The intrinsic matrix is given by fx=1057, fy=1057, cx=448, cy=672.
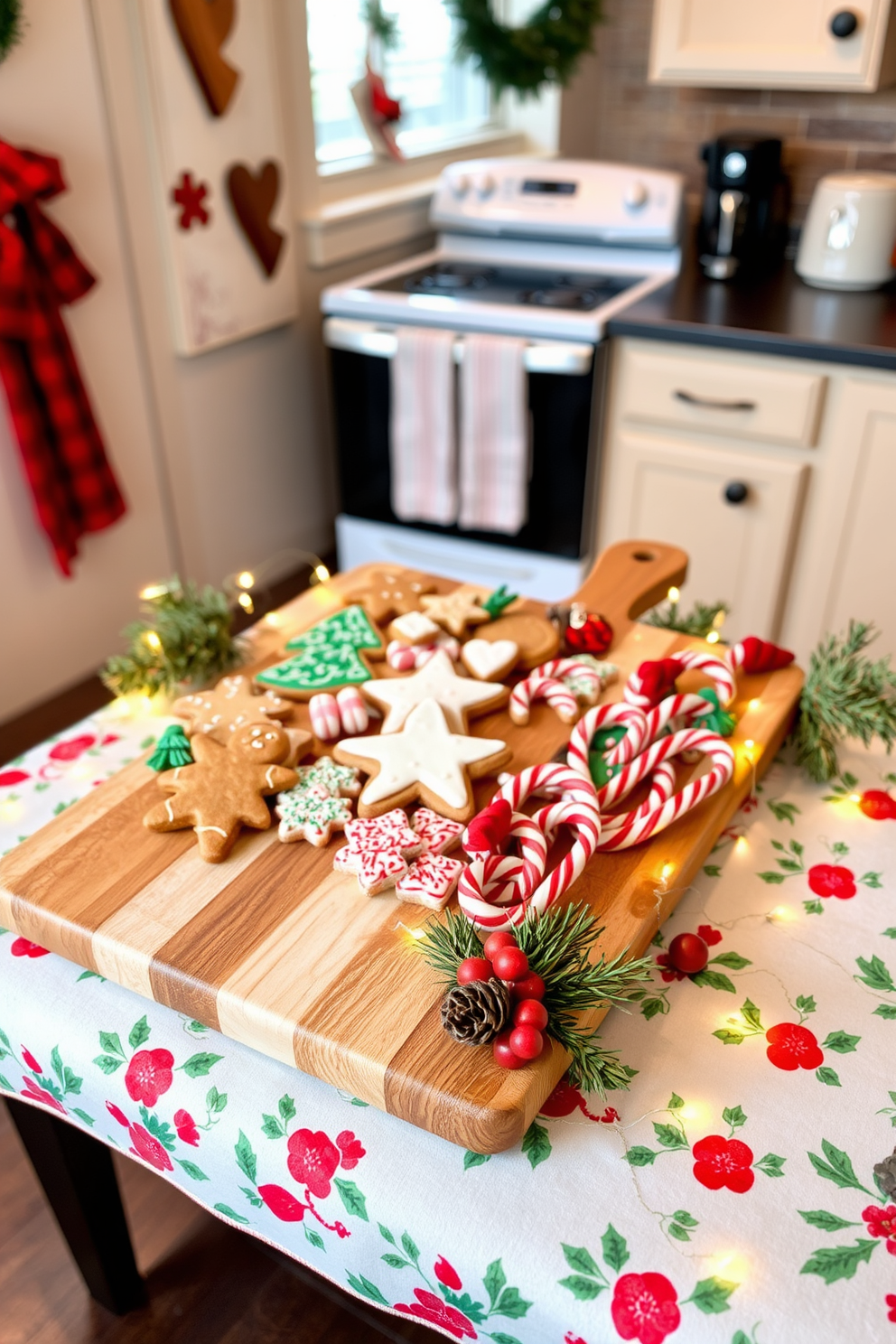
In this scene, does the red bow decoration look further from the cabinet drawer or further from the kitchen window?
the kitchen window

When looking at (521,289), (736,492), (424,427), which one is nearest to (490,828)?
(736,492)

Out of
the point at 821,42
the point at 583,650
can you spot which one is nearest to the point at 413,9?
the point at 821,42

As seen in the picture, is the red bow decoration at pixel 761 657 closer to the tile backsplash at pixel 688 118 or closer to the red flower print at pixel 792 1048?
the red flower print at pixel 792 1048

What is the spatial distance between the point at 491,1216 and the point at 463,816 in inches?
14.5

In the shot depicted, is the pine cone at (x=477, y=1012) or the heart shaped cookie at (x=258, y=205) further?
the heart shaped cookie at (x=258, y=205)

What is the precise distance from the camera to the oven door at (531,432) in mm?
2266

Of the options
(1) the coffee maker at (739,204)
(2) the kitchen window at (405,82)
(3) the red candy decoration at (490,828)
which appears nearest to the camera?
(3) the red candy decoration at (490,828)

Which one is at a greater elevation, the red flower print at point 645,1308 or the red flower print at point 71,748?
the red flower print at point 645,1308

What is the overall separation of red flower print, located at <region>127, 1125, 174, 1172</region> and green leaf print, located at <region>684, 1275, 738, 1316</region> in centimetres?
46

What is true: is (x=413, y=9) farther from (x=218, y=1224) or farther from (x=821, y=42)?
(x=218, y=1224)

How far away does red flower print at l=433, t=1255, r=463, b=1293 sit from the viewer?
0.79 meters

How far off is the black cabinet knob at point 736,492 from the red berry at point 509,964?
64.3 inches

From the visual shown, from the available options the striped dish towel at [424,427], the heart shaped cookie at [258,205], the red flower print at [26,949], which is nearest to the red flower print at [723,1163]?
the red flower print at [26,949]

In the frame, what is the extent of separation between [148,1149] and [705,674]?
0.82m
